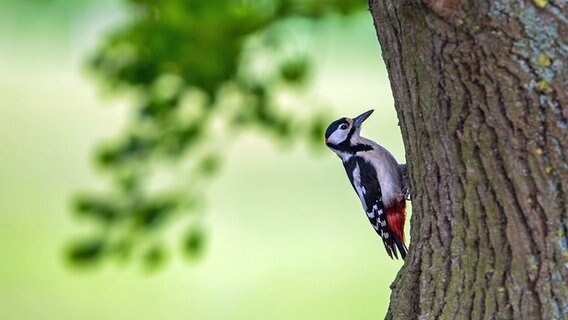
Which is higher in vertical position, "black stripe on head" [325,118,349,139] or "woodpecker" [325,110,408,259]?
"black stripe on head" [325,118,349,139]

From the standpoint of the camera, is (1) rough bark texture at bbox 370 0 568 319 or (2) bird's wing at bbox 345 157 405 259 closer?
(1) rough bark texture at bbox 370 0 568 319

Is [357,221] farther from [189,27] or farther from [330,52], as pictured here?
[189,27]

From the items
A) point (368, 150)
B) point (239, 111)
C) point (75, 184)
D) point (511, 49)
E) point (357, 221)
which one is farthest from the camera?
point (75, 184)

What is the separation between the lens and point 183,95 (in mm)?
5262

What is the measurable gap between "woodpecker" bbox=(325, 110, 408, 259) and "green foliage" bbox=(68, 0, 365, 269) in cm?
50

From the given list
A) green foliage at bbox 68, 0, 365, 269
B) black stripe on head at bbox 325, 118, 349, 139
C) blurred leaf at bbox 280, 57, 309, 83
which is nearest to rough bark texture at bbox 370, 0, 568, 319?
black stripe on head at bbox 325, 118, 349, 139

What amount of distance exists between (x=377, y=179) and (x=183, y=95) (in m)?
1.23

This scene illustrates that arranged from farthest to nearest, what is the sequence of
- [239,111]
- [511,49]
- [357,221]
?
1. [357,221]
2. [239,111]
3. [511,49]

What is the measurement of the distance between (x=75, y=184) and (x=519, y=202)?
9222mm

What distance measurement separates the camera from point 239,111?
17.5 feet

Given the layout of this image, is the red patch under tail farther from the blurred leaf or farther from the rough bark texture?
the rough bark texture

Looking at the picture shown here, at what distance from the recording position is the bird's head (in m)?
4.71

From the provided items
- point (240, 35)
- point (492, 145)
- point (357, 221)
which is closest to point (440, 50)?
point (492, 145)

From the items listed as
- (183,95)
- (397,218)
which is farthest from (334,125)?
(183,95)
